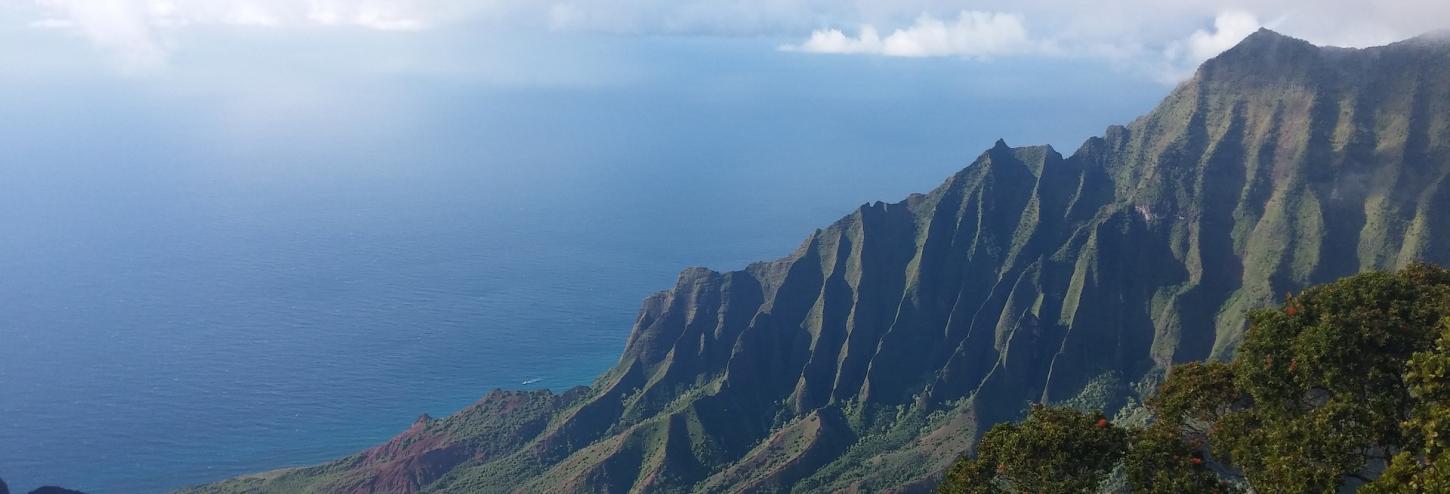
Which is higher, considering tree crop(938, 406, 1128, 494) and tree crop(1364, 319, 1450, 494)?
tree crop(938, 406, 1128, 494)

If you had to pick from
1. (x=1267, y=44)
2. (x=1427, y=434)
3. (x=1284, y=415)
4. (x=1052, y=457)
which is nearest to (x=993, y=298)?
(x=1267, y=44)

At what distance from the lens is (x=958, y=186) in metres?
140

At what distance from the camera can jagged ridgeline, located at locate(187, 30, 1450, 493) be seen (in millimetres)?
112188

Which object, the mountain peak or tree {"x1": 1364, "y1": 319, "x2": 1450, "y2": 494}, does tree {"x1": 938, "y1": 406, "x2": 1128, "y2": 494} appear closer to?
tree {"x1": 1364, "y1": 319, "x2": 1450, "y2": 494}

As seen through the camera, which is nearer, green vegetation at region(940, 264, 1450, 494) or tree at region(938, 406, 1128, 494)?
green vegetation at region(940, 264, 1450, 494)

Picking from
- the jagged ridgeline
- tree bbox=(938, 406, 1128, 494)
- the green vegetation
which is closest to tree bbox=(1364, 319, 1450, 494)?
the green vegetation

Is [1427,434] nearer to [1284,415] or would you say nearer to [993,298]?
[1284,415]

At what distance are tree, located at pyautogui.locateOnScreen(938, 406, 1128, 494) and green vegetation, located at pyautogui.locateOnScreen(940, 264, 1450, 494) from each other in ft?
0.13

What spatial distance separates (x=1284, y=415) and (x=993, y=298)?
9322cm

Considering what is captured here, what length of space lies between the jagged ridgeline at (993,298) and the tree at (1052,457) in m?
63.1

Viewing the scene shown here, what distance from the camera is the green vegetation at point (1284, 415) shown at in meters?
32.3

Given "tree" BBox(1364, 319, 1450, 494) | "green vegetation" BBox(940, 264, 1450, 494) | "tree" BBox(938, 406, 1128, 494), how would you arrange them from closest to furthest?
1. "tree" BBox(1364, 319, 1450, 494)
2. "green vegetation" BBox(940, 264, 1450, 494)
3. "tree" BBox(938, 406, 1128, 494)

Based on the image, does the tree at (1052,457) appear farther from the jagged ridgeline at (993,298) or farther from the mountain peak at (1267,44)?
the mountain peak at (1267,44)

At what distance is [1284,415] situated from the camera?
115 feet
